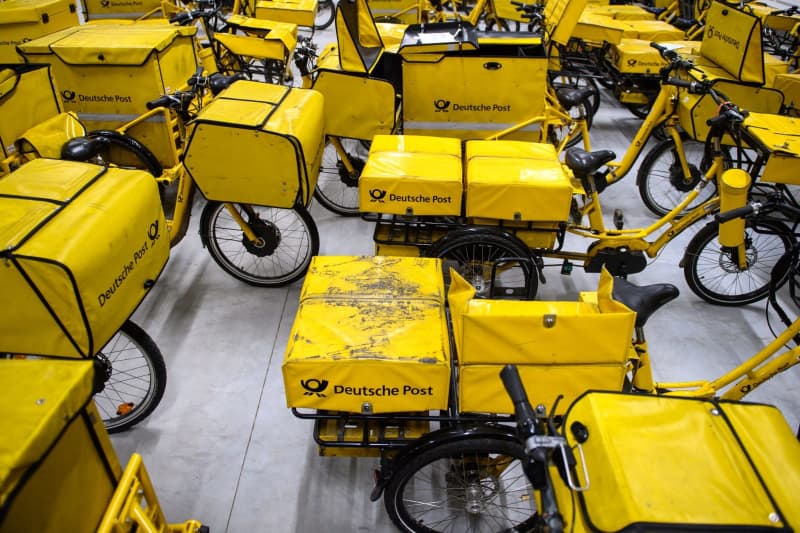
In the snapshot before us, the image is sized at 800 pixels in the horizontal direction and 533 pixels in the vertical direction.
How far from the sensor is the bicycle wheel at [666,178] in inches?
166

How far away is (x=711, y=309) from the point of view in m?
3.58

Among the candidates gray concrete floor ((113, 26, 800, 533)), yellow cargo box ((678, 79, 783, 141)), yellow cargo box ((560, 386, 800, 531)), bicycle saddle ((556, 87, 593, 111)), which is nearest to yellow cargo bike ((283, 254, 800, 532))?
yellow cargo box ((560, 386, 800, 531))

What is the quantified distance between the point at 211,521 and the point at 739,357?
289cm

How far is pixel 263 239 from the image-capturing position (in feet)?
11.5

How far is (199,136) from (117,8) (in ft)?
15.3

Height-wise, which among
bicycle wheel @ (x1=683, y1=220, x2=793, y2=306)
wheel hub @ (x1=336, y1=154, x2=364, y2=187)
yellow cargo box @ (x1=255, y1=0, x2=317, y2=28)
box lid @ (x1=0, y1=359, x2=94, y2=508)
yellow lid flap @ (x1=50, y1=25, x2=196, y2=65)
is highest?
yellow lid flap @ (x1=50, y1=25, x2=196, y2=65)

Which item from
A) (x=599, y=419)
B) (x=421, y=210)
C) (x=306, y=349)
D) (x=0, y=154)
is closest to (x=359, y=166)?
(x=421, y=210)

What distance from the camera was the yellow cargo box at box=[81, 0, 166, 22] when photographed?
6.40m

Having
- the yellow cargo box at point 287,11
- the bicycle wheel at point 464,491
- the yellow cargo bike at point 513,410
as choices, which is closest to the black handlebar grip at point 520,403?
the yellow cargo bike at point 513,410

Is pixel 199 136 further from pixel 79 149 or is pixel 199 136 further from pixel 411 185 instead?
pixel 411 185

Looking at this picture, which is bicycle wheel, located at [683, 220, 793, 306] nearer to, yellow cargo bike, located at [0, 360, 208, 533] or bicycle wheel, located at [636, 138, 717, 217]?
bicycle wheel, located at [636, 138, 717, 217]

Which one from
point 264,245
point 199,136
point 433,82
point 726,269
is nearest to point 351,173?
point 433,82

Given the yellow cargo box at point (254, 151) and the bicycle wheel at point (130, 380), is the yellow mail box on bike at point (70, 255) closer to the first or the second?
the bicycle wheel at point (130, 380)

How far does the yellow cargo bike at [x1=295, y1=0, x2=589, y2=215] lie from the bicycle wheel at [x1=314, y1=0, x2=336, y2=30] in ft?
17.9
